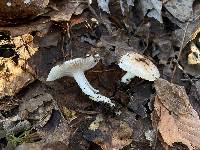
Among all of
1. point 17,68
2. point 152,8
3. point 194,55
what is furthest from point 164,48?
point 17,68

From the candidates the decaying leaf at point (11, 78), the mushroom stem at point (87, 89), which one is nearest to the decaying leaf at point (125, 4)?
the mushroom stem at point (87, 89)

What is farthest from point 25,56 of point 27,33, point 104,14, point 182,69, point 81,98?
point 182,69

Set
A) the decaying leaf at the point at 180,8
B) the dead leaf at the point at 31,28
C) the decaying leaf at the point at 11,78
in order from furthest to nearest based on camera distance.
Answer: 1. the decaying leaf at the point at 180,8
2. the dead leaf at the point at 31,28
3. the decaying leaf at the point at 11,78

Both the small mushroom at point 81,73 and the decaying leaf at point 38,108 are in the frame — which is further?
the decaying leaf at point 38,108

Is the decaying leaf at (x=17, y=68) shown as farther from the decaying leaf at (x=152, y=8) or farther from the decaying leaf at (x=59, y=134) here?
the decaying leaf at (x=152, y=8)

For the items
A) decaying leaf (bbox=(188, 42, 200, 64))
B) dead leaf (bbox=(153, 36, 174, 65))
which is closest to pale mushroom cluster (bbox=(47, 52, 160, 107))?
dead leaf (bbox=(153, 36, 174, 65))

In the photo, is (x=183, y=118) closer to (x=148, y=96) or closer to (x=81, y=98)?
(x=148, y=96)

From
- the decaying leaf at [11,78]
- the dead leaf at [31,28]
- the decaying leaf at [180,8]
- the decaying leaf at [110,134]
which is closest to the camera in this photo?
the decaying leaf at [110,134]

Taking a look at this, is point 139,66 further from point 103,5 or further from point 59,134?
point 103,5

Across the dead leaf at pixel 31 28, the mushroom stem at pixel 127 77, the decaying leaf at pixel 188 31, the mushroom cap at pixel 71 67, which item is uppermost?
the dead leaf at pixel 31 28
